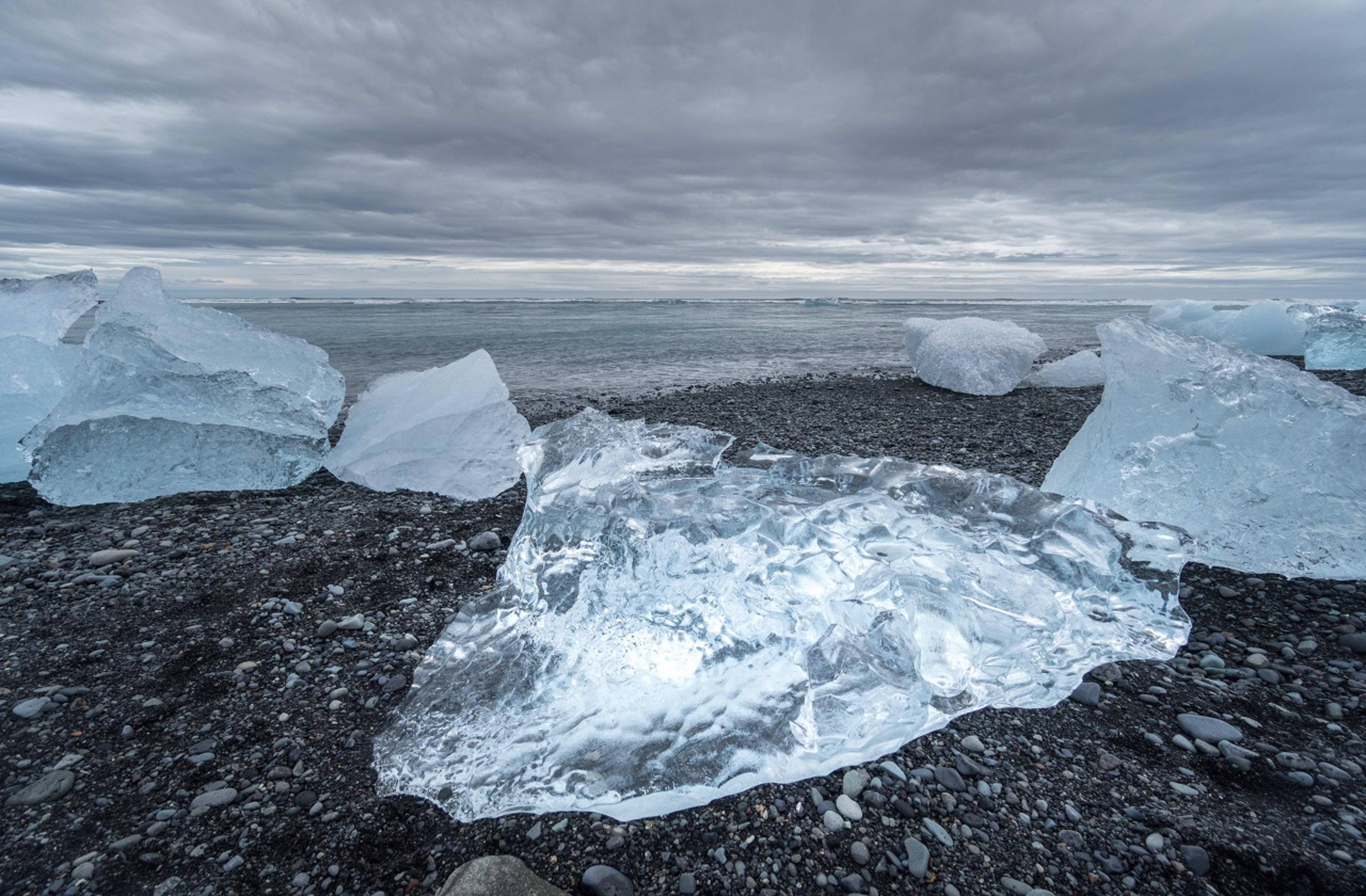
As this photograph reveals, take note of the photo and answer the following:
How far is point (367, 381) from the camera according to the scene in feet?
38.8

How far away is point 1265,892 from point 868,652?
4.46ft

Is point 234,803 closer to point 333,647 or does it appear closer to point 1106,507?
point 333,647

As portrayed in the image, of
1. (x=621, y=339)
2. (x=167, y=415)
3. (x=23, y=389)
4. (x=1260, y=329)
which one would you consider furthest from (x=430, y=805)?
(x=621, y=339)

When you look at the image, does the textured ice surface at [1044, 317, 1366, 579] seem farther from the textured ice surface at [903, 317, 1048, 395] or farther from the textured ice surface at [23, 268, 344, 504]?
the textured ice surface at [23, 268, 344, 504]

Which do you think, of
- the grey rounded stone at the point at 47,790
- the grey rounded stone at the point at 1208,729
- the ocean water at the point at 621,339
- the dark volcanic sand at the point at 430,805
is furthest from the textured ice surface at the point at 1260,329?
the grey rounded stone at the point at 47,790

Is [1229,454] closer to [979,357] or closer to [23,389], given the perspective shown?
[979,357]

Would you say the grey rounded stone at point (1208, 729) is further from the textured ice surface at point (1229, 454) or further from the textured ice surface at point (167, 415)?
the textured ice surface at point (167, 415)

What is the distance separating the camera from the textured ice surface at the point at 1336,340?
10.8 m

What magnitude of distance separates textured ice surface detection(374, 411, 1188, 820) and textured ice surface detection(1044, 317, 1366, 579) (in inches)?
13.0

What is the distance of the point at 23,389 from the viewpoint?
5238mm

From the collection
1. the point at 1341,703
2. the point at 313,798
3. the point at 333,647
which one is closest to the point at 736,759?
the point at 313,798

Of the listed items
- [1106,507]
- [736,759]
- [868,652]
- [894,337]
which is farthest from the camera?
[894,337]

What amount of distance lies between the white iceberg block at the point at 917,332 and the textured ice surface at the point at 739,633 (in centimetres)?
745

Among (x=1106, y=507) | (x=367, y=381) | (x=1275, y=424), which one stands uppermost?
(x=1275, y=424)
